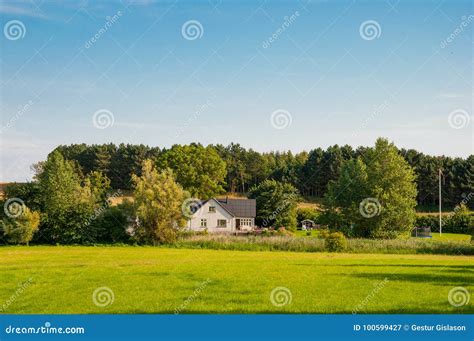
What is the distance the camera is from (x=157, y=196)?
54781 millimetres

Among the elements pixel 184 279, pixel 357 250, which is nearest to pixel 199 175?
pixel 357 250

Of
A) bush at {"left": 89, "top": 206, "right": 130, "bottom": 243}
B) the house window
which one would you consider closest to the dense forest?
the house window

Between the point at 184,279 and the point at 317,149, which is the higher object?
the point at 317,149

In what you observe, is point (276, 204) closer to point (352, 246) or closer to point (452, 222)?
point (452, 222)

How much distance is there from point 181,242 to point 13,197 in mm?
19038

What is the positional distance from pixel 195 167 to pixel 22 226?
40800mm

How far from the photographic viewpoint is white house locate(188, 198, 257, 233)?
79000 millimetres

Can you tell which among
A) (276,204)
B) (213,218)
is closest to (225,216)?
(213,218)

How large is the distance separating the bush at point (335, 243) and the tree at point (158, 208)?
55.4 ft

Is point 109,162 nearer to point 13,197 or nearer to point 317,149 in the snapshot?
point 317,149

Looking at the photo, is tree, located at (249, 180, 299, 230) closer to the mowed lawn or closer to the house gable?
the house gable

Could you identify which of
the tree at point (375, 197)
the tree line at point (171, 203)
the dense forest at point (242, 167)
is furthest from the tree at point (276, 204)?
the dense forest at point (242, 167)

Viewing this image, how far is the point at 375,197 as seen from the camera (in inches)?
2525

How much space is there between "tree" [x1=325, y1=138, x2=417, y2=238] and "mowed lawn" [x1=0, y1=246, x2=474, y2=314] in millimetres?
35358
